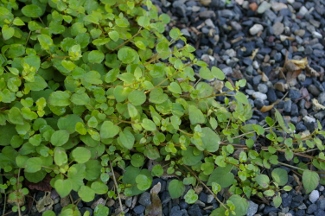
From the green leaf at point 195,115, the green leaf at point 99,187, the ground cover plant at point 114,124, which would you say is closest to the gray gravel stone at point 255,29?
the ground cover plant at point 114,124

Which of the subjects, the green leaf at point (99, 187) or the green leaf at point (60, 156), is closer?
the green leaf at point (60, 156)

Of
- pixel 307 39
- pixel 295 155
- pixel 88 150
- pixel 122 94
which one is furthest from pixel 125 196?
pixel 307 39

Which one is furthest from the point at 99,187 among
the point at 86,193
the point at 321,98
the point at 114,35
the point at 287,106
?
the point at 321,98

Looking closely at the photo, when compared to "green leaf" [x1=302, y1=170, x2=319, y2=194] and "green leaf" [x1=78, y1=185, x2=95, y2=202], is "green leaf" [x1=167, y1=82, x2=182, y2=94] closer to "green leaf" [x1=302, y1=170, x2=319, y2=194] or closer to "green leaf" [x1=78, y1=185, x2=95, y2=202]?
"green leaf" [x1=78, y1=185, x2=95, y2=202]

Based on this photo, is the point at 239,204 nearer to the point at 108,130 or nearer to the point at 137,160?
the point at 137,160

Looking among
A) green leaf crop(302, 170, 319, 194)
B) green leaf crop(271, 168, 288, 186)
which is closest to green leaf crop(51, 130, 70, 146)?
green leaf crop(271, 168, 288, 186)

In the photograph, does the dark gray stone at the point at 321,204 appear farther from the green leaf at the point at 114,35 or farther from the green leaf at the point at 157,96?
the green leaf at the point at 114,35

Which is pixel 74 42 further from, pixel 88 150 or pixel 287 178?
pixel 287 178
